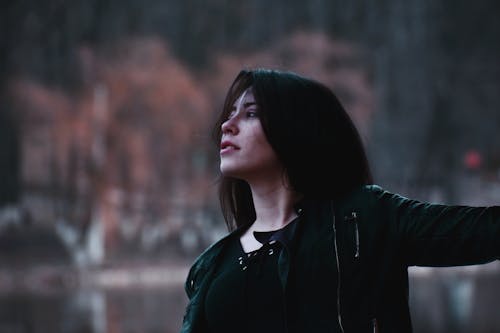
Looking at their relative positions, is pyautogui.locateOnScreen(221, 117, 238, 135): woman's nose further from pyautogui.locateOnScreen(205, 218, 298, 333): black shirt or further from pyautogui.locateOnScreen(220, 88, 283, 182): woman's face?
pyautogui.locateOnScreen(205, 218, 298, 333): black shirt

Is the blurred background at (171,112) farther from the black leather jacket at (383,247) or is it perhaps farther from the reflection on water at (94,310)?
the black leather jacket at (383,247)

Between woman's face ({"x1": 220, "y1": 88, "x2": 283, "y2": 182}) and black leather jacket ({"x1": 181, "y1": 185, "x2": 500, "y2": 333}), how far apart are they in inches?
6.9

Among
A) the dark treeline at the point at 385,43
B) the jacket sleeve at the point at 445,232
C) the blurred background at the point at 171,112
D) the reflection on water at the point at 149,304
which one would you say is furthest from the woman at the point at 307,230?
the dark treeline at the point at 385,43

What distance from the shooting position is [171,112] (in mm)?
17672

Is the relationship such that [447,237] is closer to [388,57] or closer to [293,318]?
[293,318]

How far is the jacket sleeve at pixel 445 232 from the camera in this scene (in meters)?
1.07

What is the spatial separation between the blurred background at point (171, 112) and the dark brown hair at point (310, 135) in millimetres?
14123

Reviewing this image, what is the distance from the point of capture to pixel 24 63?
1706cm

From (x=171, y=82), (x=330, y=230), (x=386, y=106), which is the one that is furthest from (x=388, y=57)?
(x=330, y=230)

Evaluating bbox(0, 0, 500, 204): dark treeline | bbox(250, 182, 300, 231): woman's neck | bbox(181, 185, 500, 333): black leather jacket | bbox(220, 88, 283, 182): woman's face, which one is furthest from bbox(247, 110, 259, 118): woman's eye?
bbox(0, 0, 500, 204): dark treeline

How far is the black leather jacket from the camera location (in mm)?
1093

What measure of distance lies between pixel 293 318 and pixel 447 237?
0.85 ft

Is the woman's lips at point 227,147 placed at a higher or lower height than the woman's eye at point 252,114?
lower

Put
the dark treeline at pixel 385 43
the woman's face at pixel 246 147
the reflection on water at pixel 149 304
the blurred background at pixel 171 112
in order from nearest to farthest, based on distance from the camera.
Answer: the woman's face at pixel 246 147, the reflection on water at pixel 149 304, the blurred background at pixel 171 112, the dark treeline at pixel 385 43
